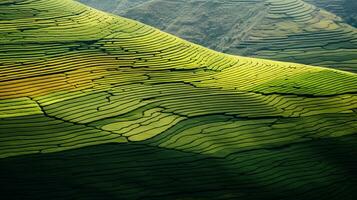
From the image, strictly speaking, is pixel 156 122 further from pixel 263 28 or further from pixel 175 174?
pixel 263 28

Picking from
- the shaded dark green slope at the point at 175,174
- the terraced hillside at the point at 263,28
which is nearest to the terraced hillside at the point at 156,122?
the shaded dark green slope at the point at 175,174

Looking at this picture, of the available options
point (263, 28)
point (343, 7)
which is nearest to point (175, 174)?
point (263, 28)

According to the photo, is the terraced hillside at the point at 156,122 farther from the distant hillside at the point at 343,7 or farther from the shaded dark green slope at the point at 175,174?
the distant hillside at the point at 343,7

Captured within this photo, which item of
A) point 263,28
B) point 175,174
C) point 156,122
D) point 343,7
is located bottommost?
point 263,28

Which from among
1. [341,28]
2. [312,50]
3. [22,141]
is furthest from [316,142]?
[341,28]

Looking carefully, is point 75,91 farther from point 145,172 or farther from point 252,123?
point 252,123

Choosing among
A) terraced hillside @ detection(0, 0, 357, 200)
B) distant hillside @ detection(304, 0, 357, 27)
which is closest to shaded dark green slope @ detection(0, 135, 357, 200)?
terraced hillside @ detection(0, 0, 357, 200)

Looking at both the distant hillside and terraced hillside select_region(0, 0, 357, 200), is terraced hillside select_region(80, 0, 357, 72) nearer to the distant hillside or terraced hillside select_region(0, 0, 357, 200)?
the distant hillside
